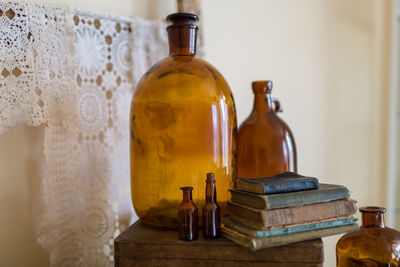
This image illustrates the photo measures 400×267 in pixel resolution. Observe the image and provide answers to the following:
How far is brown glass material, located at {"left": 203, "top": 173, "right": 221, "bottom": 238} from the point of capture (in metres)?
0.68

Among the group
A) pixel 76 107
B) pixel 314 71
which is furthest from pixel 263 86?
pixel 314 71

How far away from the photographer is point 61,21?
89 cm

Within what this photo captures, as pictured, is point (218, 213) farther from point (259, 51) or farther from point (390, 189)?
point (390, 189)

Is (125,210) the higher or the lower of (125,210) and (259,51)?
the lower

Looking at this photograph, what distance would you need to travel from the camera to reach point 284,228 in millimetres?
635

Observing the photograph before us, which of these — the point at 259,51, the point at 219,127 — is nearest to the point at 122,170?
the point at 219,127

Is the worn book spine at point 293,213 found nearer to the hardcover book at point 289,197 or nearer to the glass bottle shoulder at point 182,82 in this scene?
the hardcover book at point 289,197

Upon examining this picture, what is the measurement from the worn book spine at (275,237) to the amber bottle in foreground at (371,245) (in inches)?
1.6

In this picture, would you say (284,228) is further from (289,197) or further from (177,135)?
(177,135)

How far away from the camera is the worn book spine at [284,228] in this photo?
62 cm

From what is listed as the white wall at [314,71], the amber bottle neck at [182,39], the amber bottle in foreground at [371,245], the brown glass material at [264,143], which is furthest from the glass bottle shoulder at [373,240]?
the white wall at [314,71]

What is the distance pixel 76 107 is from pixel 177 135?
1.07 feet

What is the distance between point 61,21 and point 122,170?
1.43ft

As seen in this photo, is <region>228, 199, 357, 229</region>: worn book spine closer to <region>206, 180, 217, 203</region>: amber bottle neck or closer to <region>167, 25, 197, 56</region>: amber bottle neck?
<region>206, 180, 217, 203</region>: amber bottle neck
